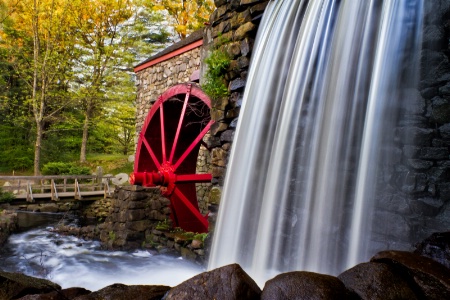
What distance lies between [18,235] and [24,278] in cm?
775

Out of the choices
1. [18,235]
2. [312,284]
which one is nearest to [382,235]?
[312,284]

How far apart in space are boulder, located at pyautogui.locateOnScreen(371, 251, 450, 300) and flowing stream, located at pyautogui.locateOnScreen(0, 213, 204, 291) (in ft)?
9.33

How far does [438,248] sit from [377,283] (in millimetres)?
530

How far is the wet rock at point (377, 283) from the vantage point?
1365 mm

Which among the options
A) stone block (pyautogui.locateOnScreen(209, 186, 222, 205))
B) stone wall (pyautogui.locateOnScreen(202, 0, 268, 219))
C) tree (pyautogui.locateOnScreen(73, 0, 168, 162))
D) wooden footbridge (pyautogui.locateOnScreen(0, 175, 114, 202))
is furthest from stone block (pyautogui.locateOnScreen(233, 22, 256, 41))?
tree (pyautogui.locateOnScreen(73, 0, 168, 162))

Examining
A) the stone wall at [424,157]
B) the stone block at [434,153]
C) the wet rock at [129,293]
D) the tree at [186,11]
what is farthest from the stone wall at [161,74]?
the wet rock at [129,293]

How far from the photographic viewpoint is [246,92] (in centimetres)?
359

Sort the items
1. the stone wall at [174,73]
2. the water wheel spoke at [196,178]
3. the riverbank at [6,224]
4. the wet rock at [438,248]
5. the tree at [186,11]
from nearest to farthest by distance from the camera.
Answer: the wet rock at [438,248]
the water wheel spoke at [196,178]
the riverbank at [6,224]
the stone wall at [174,73]
the tree at [186,11]

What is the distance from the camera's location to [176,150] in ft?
27.4

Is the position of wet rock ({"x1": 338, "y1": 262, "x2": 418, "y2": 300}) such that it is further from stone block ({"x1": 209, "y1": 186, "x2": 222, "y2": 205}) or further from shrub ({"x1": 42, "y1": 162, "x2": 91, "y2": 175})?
shrub ({"x1": 42, "y1": 162, "x2": 91, "y2": 175})

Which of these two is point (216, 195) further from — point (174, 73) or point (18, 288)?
point (174, 73)

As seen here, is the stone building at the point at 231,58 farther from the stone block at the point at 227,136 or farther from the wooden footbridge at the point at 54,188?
the wooden footbridge at the point at 54,188

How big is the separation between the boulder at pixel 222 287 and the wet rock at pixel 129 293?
0.92 feet

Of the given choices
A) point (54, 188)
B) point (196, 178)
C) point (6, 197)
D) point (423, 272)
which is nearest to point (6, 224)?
point (6, 197)
